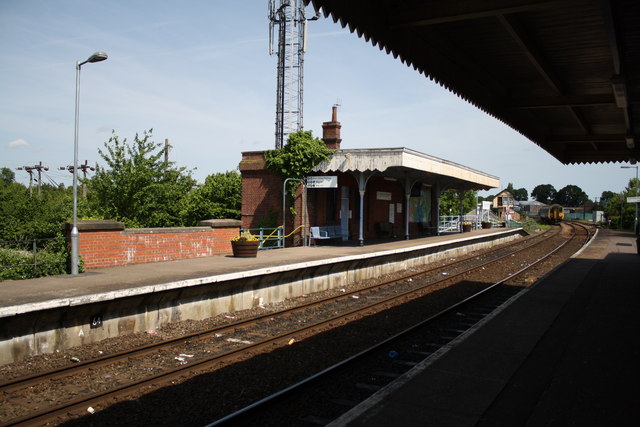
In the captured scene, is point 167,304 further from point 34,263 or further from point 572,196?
point 572,196

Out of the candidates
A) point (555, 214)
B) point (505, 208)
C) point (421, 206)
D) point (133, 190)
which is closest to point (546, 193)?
point (555, 214)

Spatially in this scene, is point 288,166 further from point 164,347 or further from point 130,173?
point 164,347

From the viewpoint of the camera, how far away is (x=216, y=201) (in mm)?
27578

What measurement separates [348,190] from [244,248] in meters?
8.03

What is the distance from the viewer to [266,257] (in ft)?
46.9

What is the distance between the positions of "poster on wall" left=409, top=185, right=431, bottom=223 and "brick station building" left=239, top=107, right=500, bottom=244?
2.08 metres

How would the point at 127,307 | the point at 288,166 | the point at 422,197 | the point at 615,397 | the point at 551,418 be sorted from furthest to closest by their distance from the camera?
the point at 422,197, the point at 288,166, the point at 127,307, the point at 615,397, the point at 551,418

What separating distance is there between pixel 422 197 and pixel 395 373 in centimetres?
2256

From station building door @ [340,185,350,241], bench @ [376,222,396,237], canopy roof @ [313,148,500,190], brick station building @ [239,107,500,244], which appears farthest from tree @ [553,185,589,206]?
station building door @ [340,185,350,241]

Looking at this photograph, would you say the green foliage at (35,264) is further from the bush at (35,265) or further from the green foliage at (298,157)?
the green foliage at (298,157)

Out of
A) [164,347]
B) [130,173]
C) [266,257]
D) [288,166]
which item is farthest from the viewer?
[130,173]

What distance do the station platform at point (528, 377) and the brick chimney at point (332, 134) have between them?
11.7 m

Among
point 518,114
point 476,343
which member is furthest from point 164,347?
point 518,114

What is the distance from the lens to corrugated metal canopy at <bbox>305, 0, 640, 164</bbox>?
5145 millimetres
